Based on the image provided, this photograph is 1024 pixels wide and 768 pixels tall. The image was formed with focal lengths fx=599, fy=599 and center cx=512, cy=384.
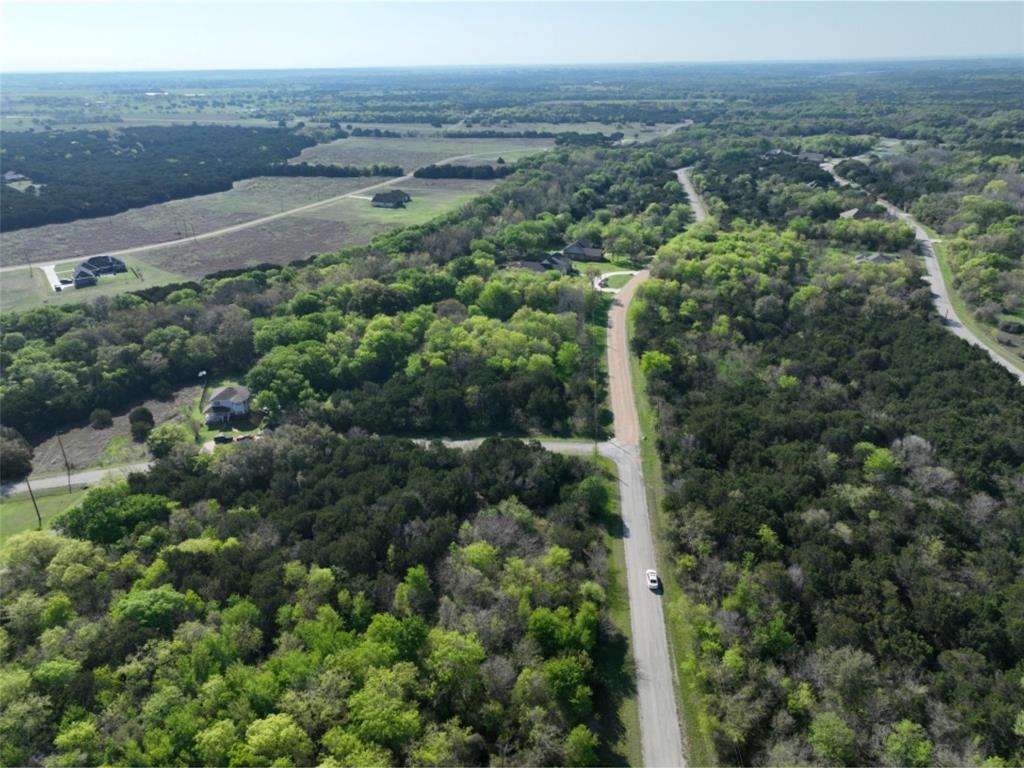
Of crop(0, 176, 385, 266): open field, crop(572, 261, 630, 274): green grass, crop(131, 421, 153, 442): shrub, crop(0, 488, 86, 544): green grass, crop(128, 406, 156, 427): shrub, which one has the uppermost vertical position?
crop(0, 176, 385, 266): open field

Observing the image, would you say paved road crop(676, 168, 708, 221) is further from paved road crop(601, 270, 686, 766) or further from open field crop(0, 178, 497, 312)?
paved road crop(601, 270, 686, 766)

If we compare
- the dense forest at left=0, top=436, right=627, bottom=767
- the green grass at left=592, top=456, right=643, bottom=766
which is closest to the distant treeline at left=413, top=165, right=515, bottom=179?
the dense forest at left=0, top=436, right=627, bottom=767

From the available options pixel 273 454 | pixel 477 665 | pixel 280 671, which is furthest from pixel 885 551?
pixel 273 454

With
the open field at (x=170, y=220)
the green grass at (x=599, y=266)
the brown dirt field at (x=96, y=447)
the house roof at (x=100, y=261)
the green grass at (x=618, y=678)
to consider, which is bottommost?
the green grass at (x=618, y=678)

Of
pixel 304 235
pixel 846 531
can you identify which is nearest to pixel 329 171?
pixel 304 235

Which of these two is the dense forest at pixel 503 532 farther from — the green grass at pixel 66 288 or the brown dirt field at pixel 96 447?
the green grass at pixel 66 288

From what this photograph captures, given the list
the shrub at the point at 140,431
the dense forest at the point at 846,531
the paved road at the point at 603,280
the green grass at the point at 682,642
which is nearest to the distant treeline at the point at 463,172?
the paved road at the point at 603,280

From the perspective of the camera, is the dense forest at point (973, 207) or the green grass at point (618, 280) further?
the green grass at point (618, 280)
